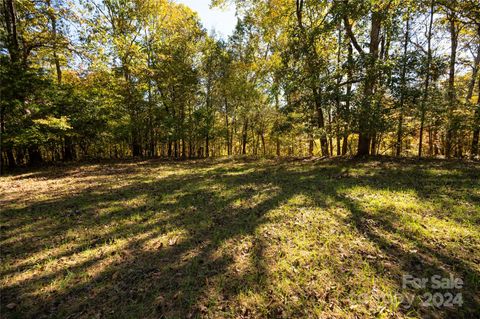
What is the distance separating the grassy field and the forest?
3 centimetres

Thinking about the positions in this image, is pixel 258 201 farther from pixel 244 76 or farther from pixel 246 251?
pixel 244 76

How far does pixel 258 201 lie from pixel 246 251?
2275 millimetres

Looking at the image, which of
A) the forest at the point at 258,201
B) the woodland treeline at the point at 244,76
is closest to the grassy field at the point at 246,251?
the forest at the point at 258,201

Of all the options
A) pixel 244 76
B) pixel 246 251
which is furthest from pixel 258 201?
pixel 244 76

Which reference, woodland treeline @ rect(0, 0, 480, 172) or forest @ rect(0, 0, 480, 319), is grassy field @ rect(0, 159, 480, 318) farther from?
woodland treeline @ rect(0, 0, 480, 172)

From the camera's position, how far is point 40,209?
5660mm

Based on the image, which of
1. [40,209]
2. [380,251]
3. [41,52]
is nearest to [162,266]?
[380,251]

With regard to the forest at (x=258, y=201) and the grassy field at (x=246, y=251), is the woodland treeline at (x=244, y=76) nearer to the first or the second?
the forest at (x=258, y=201)

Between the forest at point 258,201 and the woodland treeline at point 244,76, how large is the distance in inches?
4.1

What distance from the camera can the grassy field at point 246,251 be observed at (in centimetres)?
260

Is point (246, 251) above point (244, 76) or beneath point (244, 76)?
beneath

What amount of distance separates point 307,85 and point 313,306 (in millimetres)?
8995

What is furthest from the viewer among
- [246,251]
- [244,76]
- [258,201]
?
[244,76]

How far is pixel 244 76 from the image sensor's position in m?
19.2
